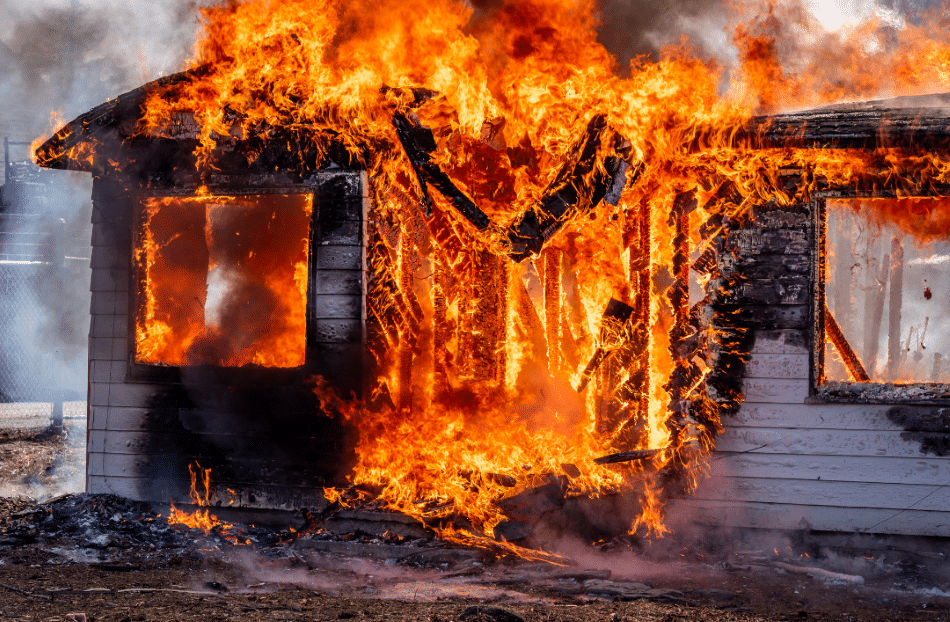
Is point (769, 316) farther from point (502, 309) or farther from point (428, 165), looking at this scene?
point (428, 165)

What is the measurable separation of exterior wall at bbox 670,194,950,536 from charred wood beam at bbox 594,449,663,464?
54 cm

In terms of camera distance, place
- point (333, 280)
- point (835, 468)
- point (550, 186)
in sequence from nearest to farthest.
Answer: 1. point (835, 468)
2. point (550, 186)
3. point (333, 280)

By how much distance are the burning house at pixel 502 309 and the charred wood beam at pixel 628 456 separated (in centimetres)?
2

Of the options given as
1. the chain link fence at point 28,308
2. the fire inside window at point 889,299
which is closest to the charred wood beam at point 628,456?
the fire inside window at point 889,299

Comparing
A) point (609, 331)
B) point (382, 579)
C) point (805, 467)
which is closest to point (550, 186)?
point (609, 331)

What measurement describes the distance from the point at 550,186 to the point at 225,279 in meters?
4.21

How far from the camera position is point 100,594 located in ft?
16.5

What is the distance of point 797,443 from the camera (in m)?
6.02

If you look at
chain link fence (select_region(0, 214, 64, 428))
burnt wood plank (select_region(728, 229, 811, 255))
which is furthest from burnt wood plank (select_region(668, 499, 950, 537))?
chain link fence (select_region(0, 214, 64, 428))

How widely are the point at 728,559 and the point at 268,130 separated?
6021 mm

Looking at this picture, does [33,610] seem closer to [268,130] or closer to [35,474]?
[268,130]

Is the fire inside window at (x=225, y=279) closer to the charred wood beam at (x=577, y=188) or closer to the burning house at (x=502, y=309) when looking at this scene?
the burning house at (x=502, y=309)

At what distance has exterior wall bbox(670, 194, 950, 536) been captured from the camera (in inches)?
230

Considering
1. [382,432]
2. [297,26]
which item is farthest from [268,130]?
[382,432]
